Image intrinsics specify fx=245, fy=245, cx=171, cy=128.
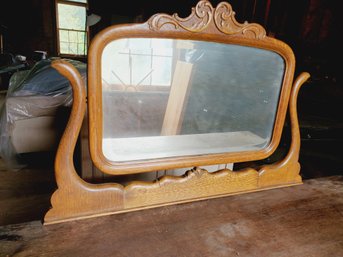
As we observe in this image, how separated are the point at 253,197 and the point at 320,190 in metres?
0.33

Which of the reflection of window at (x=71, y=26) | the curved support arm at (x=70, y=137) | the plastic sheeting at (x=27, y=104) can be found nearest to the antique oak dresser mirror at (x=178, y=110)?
the curved support arm at (x=70, y=137)

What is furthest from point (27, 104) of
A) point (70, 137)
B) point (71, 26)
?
point (71, 26)

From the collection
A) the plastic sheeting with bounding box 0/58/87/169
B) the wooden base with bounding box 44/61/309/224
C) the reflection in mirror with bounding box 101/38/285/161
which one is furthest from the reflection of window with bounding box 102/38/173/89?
the plastic sheeting with bounding box 0/58/87/169

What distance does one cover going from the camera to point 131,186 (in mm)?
791

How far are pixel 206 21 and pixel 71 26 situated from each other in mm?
11324

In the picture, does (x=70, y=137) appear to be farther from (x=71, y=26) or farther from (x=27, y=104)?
(x=71, y=26)

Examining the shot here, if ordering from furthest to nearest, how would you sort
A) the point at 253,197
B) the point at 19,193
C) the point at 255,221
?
the point at 19,193 → the point at 253,197 → the point at 255,221

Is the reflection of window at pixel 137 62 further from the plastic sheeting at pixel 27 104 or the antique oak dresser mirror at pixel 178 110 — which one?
the plastic sheeting at pixel 27 104

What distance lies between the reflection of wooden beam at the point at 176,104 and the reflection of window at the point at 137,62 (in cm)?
6

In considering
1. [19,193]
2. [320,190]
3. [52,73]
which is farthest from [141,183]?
[52,73]

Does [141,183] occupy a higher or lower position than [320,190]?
higher

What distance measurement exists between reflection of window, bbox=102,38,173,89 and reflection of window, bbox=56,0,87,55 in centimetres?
1103

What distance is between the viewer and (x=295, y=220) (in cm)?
81

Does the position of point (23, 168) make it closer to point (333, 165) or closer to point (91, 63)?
point (91, 63)
